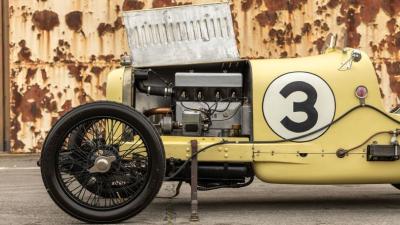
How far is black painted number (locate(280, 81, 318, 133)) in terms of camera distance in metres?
5.86

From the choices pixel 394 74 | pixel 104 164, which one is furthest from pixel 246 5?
pixel 104 164

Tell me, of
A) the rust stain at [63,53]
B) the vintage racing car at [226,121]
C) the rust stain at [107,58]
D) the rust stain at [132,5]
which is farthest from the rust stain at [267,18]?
the vintage racing car at [226,121]

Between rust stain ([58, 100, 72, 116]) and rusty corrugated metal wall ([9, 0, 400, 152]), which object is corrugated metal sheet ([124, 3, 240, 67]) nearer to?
rusty corrugated metal wall ([9, 0, 400, 152])

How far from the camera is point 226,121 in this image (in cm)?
608

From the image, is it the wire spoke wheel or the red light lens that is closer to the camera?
the wire spoke wheel

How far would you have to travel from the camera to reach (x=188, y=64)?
5961 mm

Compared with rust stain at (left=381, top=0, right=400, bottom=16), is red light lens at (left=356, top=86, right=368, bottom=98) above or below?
below

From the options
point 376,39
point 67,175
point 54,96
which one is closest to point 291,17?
point 376,39

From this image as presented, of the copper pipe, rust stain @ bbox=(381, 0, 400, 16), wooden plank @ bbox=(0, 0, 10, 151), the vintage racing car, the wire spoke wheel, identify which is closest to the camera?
the wire spoke wheel

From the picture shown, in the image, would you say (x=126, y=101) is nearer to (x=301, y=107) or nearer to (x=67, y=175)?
(x=67, y=175)

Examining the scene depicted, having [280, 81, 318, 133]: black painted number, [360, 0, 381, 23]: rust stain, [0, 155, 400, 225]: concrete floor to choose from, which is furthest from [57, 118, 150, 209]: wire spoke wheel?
[360, 0, 381, 23]: rust stain

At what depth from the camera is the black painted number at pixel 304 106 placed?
586cm

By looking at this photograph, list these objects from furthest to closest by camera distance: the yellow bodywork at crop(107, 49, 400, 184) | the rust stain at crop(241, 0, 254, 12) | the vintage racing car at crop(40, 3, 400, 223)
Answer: the rust stain at crop(241, 0, 254, 12) → the yellow bodywork at crop(107, 49, 400, 184) → the vintage racing car at crop(40, 3, 400, 223)

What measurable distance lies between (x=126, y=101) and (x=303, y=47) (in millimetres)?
4531
